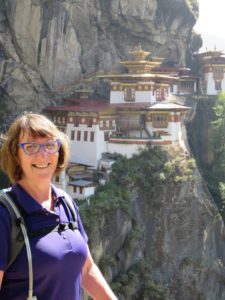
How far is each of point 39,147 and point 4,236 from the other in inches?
28.4

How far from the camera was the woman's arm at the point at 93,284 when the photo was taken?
367 cm

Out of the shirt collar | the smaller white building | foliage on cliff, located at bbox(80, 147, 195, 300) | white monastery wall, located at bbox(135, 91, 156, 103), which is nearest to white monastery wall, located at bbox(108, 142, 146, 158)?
foliage on cliff, located at bbox(80, 147, 195, 300)

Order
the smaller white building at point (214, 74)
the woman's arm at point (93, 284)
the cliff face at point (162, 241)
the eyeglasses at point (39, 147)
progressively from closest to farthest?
the eyeglasses at point (39, 147) → the woman's arm at point (93, 284) → the cliff face at point (162, 241) → the smaller white building at point (214, 74)

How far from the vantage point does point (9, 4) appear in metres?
28.8

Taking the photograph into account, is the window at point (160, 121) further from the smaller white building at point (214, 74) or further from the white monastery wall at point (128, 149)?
the smaller white building at point (214, 74)

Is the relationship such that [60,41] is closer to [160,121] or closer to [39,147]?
[160,121]

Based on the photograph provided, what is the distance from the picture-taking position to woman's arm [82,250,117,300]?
3.67 metres

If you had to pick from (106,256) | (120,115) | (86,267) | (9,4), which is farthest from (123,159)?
(86,267)

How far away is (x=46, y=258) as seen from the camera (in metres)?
3.07

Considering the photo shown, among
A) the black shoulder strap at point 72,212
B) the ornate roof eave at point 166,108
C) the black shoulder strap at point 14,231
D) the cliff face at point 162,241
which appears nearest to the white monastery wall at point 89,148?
the cliff face at point 162,241

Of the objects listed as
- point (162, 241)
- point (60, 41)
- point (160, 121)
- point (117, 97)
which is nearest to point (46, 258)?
point (162, 241)

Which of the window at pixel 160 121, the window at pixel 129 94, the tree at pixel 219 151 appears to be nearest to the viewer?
the window at pixel 160 121

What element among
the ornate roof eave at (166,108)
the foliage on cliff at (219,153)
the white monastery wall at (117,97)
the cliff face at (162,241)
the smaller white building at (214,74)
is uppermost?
the smaller white building at (214,74)

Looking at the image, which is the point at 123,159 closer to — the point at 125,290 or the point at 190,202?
the point at 190,202
